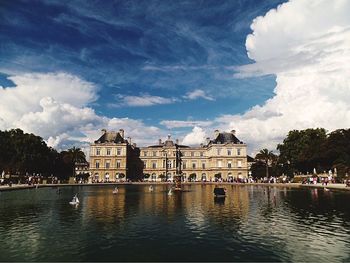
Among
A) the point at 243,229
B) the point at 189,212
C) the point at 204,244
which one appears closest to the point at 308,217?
the point at 243,229

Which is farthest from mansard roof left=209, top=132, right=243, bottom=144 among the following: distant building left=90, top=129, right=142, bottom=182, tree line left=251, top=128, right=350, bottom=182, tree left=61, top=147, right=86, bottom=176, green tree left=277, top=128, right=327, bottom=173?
tree left=61, top=147, right=86, bottom=176

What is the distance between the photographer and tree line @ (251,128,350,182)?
6638 cm

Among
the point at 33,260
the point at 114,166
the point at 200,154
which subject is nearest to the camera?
the point at 33,260

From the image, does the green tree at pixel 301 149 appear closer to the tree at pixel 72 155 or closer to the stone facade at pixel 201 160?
the stone facade at pixel 201 160

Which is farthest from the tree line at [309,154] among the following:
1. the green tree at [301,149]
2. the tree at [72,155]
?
the tree at [72,155]

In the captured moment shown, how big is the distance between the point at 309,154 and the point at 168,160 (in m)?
47.8

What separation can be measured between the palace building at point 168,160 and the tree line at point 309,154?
27.1 feet

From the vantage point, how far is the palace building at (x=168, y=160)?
10438 centimetres

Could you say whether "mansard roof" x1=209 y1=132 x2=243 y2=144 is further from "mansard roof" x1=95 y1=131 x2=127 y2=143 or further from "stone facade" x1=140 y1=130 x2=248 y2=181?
"mansard roof" x1=95 y1=131 x2=127 y2=143

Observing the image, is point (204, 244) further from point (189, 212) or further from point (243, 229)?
point (189, 212)

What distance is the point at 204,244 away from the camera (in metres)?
14.9

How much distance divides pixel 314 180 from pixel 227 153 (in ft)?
150

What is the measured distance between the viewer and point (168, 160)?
11025cm

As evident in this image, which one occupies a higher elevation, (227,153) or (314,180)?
(227,153)
